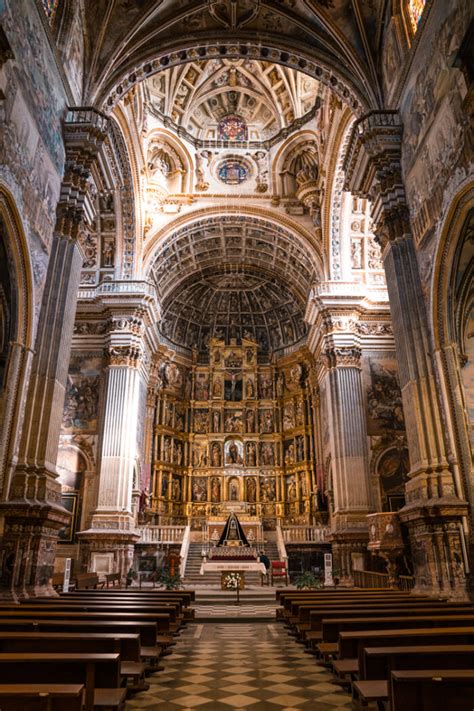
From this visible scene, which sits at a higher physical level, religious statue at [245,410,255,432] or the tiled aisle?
religious statue at [245,410,255,432]

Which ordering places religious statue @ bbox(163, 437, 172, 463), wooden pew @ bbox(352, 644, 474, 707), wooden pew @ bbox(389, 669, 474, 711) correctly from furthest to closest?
religious statue @ bbox(163, 437, 172, 463)
wooden pew @ bbox(352, 644, 474, 707)
wooden pew @ bbox(389, 669, 474, 711)

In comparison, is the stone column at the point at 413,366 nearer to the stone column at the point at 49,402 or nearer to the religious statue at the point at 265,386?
the stone column at the point at 49,402

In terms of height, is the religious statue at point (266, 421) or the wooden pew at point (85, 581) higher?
the religious statue at point (266, 421)

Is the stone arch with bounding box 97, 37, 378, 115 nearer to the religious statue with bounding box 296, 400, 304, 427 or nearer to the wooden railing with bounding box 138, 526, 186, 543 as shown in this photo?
the wooden railing with bounding box 138, 526, 186, 543

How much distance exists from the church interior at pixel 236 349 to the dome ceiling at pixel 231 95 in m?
0.10

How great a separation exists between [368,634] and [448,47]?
9770mm

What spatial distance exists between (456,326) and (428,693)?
839cm

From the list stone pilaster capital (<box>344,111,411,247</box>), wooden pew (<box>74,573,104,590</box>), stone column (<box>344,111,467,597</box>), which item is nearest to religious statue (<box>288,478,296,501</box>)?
wooden pew (<box>74,573,104,590</box>)

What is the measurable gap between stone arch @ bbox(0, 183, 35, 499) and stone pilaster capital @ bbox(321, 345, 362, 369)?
539 inches

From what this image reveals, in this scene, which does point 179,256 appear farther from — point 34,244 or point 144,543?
point 34,244

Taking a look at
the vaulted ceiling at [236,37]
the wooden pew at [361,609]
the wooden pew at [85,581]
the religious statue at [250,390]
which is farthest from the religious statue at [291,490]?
the wooden pew at [361,609]

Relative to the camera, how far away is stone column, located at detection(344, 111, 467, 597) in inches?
373

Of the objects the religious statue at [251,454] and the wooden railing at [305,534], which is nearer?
the wooden railing at [305,534]

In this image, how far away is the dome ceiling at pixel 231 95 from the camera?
23641 mm
